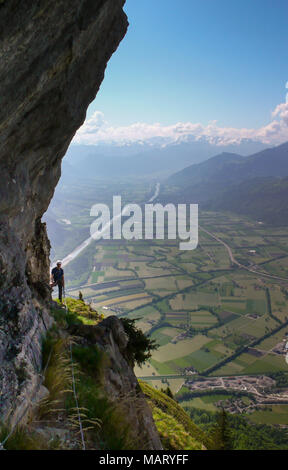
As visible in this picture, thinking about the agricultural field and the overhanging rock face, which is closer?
the overhanging rock face

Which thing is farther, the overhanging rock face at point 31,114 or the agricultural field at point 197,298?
the agricultural field at point 197,298

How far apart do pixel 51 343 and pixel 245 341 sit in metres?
91.0

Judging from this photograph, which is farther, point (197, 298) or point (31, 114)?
point (197, 298)

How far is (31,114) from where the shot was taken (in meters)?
8.45

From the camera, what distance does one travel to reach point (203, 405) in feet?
206

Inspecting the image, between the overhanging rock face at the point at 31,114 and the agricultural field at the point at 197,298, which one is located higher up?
the overhanging rock face at the point at 31,114

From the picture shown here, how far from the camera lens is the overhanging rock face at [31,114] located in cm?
565

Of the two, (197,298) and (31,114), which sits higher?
(31,114)

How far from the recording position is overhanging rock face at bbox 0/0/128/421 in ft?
18.5

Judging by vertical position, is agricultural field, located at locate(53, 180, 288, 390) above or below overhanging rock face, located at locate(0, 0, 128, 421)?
below

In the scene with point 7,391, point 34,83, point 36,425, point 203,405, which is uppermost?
point 34,83
